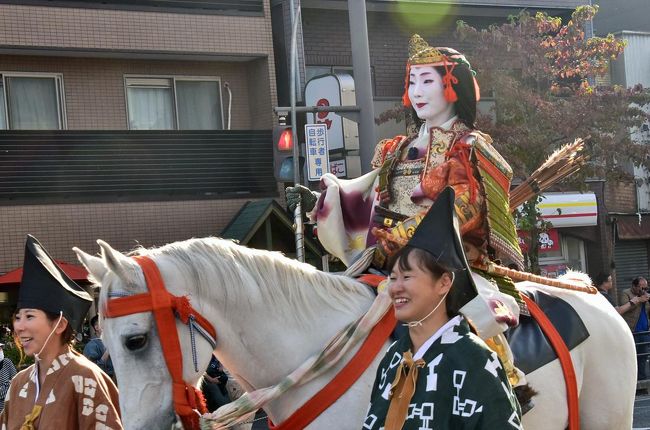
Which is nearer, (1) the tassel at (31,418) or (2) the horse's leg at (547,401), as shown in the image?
(1) the tassel at (31,418)

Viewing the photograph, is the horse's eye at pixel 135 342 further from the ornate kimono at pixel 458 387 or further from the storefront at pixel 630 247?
the storefront at pixel 630 247

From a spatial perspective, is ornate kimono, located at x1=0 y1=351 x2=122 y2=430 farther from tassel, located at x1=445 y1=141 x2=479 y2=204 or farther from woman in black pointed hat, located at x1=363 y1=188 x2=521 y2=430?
tassel, located at x1=445 y1=141 x2=479 y2=204

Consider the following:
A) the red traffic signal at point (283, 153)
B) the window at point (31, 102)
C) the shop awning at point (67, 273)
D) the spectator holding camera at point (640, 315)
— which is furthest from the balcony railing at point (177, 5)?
the spectator holding camera at point (640, 315)

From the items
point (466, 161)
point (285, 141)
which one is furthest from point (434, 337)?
point (285, 141)

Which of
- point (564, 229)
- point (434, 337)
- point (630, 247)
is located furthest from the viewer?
point (630, 247)

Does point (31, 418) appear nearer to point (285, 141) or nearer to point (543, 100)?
point (285, 141)

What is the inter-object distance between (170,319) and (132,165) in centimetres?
1483

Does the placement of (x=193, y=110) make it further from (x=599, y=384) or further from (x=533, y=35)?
(x=599, y=384)

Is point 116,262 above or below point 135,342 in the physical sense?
above

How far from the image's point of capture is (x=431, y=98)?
5711 mm

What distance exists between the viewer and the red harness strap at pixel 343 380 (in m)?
4.74

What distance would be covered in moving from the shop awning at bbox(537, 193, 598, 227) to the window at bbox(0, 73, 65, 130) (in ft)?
38.1

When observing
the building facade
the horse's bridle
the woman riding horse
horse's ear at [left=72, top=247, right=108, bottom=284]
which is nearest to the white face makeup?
the woman riding horse

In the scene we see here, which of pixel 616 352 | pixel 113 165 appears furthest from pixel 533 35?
pixel 616 352
